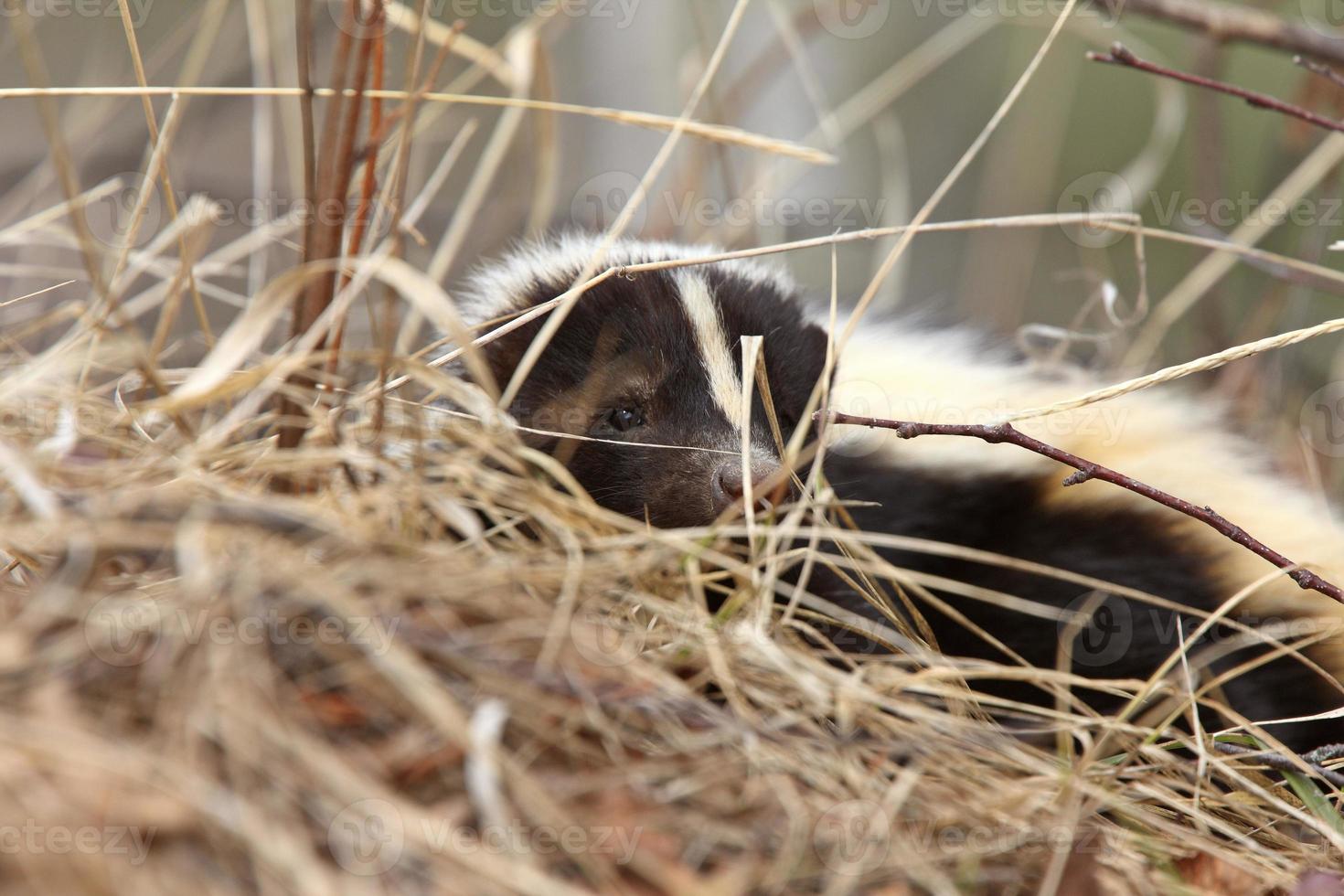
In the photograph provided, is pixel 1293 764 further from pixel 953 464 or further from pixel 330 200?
pixel 330 200

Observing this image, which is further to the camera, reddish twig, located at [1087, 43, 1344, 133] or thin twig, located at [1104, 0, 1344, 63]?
thin twig, located at [1104, 0, 1344, 63]

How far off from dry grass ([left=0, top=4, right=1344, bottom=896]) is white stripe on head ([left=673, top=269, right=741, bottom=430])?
70cm

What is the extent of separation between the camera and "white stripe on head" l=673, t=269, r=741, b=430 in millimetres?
2820

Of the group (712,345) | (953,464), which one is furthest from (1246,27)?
(712,345)

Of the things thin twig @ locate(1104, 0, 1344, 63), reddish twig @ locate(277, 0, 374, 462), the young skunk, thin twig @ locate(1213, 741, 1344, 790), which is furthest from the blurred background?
thin twig @ locate(1213, 741, 1344, 790)

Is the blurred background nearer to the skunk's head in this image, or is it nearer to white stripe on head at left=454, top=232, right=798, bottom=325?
white stripe on head at left=454, top=232, right=798, bottom=325

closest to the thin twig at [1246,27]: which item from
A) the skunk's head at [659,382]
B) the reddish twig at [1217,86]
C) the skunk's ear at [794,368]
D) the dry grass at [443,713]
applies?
the reddish twig at [1217,86]

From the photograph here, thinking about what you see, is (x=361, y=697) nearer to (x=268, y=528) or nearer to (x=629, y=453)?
(x=268, y=528)

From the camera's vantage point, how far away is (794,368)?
3.10 meters

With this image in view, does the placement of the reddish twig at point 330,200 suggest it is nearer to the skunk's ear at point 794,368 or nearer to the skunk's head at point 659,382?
the skunk's head at point 659,382

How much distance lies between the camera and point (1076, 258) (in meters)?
8.04

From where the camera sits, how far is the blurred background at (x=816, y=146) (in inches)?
152

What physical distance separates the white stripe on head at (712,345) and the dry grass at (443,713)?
0.70m

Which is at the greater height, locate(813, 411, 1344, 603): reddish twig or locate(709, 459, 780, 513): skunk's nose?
locate(813, 411, 1344, 603): reddish twig
